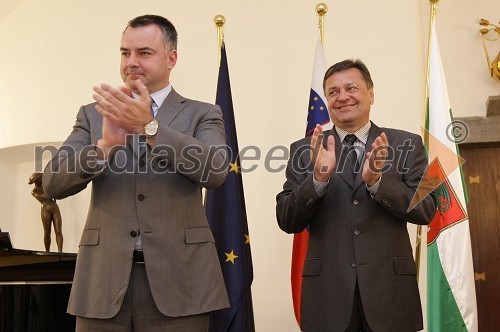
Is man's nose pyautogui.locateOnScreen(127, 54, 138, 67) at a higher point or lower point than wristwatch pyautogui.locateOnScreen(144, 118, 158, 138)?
higher

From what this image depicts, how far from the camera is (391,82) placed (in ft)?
14.4

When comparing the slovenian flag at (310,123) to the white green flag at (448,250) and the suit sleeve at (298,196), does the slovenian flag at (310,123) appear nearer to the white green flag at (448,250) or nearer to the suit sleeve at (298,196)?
the white green flag at (448,250)

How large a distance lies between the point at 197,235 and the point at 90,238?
1.14 feet

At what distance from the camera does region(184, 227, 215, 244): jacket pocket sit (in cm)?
200

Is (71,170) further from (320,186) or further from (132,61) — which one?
(320,186)

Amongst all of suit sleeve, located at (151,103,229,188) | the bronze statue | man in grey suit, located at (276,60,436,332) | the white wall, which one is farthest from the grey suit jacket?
the bronze statue

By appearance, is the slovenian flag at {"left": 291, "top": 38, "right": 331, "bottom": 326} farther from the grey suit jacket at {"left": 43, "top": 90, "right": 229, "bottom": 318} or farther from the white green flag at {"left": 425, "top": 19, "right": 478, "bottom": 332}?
the grey suit jacket at {"left": 43, "top": 90, "right": 229, "bottom": 318}

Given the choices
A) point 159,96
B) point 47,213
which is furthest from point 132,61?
point 47,213

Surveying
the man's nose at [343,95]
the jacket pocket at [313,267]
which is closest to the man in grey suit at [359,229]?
the jacket pocket at [313,267]

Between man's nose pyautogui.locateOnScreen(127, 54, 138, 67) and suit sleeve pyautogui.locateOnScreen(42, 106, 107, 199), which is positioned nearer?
suit sleeve pyautogui.locateOnScreen(42, 106, 107, 199)

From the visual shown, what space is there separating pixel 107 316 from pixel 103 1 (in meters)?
3.63

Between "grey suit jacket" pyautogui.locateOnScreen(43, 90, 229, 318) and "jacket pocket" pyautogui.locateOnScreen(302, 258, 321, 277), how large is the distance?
509 millimetres

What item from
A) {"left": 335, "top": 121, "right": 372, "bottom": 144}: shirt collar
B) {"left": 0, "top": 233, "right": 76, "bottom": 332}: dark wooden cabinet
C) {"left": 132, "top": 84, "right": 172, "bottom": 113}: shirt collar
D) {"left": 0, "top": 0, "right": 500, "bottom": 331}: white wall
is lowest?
{"left": 0, "top": 233, "right": 76, "bottom": 332}: dark wooden cabinet


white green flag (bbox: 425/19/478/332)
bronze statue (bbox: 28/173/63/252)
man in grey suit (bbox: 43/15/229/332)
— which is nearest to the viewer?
man in grey suit (bbox: 43/15/229/332)
